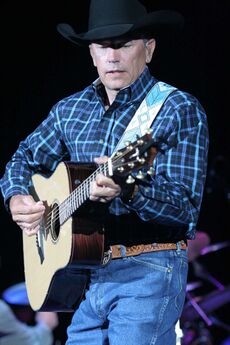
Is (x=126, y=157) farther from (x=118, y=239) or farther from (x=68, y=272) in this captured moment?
(x=68, y=272)

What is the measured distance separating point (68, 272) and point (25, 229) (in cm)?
47

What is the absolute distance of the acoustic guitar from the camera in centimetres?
273

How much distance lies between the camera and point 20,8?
22.1ft

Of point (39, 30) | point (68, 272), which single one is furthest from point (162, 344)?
point (39, 30)

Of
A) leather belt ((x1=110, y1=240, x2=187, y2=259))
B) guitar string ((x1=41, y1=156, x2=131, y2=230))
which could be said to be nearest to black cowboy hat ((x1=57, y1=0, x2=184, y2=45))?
guitar string ((x1=41, y1=156, x2=131, y2=230))

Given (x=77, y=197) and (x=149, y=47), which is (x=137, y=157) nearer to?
(x=77, y=197)

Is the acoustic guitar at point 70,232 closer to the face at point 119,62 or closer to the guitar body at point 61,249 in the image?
the guitar body at point 61,249

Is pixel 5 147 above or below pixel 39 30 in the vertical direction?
below

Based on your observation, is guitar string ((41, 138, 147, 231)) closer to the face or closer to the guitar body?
the guitar body

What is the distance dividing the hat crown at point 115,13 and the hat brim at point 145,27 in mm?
79

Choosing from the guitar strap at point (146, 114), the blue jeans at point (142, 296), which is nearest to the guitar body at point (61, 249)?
the blue jeans at point (142, 296)

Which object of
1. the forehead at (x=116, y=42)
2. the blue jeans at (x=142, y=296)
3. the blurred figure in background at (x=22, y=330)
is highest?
the forehead at (x=116, y=42)

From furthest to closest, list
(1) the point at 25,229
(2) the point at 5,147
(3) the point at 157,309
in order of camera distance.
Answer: (2) the point at 5,147
(1) the point at 25,229
(3) the point at 157,309

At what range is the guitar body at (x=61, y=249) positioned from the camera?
318cm
